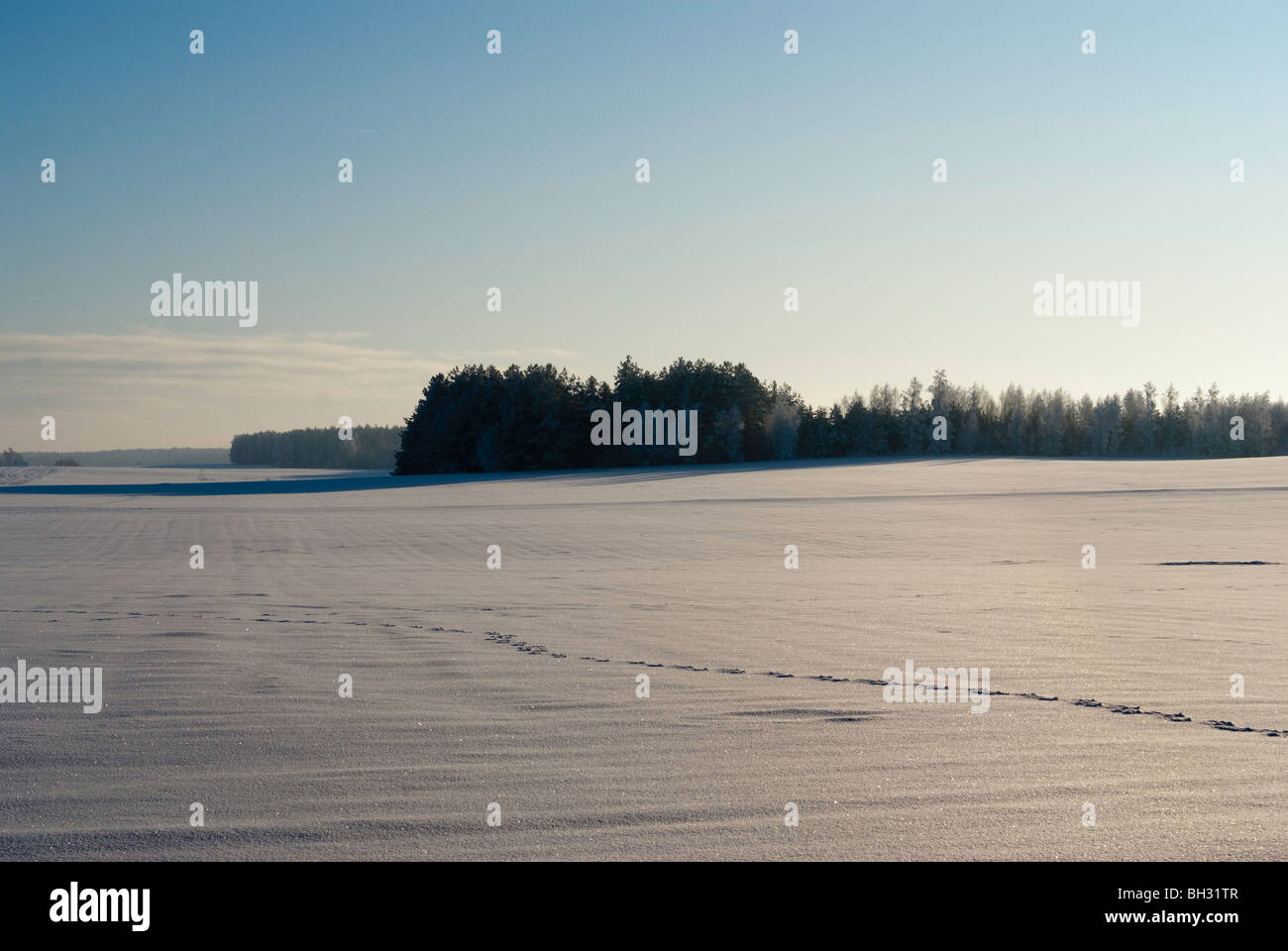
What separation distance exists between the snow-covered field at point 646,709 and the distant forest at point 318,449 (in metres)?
96.0

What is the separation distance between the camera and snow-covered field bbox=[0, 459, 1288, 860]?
448cm

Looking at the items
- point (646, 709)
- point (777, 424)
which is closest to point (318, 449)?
point (777, 424)

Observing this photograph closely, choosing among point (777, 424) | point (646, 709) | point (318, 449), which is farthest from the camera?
point (318, 449)

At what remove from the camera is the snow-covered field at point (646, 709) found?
4.48 m

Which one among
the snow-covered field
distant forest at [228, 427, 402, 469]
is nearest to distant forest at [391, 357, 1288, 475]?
distant forest at [228, 427, 402, 469]

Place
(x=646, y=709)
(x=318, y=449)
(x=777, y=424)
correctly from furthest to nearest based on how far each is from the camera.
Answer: (x=318, y=449), (x=777, y=424), (x=646, y=709)

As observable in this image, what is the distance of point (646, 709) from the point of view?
6.62m

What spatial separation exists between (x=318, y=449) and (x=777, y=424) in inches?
2576

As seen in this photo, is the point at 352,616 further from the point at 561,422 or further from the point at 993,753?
the point at 561,422

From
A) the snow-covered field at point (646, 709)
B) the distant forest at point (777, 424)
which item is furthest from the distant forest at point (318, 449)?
the snow-covered field at point (646, 709)

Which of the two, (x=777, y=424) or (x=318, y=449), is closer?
(x=777, y=424)

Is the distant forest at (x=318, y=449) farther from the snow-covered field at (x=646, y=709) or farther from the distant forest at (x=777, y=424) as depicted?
the snow-covered field at (x=646, y=709)

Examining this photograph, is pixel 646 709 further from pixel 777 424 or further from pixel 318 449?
pixel 318 449
